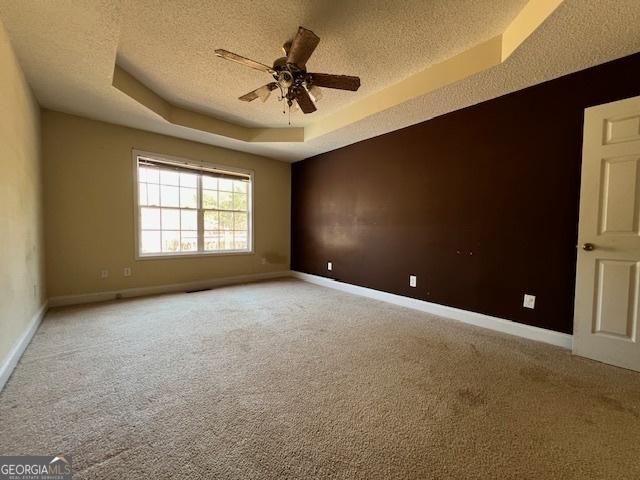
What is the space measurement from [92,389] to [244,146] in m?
3.81

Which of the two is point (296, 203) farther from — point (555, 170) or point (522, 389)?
point (522, 389)

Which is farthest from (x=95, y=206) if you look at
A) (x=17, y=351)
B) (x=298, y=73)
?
(x=298, y=73)

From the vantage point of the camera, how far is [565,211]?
2.37 meters

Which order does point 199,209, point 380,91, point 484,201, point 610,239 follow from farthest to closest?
point 199,209, point 380,91, point 484,201, point 610,239

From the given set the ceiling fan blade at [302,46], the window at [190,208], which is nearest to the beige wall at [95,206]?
the window at [190,208]

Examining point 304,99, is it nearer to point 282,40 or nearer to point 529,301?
point 282,40

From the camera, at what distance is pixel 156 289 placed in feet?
13.3

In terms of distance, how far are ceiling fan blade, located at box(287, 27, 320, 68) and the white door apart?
2.25 metres

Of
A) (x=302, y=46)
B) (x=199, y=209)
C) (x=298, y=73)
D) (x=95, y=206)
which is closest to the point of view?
(x=302, y=46)

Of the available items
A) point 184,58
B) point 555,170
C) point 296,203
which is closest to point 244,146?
point 296,203

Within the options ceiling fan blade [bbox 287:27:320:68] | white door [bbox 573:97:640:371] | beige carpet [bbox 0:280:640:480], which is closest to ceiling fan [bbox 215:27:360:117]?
ceiling fan blade [bbox 287:27:320:68]

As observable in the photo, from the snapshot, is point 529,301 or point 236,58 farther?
point 529,301

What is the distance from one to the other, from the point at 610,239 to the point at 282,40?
10.0 ft

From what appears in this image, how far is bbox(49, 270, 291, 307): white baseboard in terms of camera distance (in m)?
3.40
